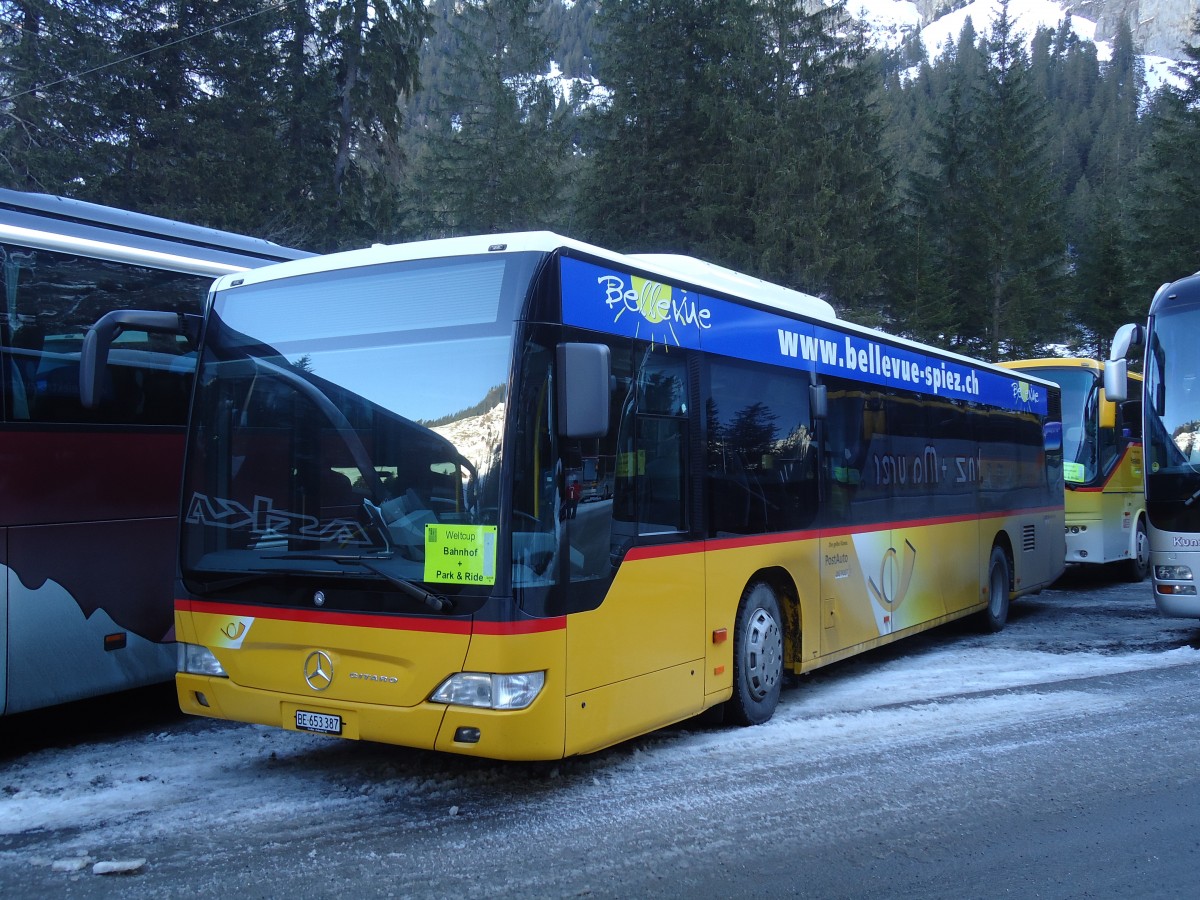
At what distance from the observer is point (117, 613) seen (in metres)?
6.70

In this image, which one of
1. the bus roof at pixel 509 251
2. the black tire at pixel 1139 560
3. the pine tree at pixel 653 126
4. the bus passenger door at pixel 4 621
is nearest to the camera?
the bus roof at pixel 509 251

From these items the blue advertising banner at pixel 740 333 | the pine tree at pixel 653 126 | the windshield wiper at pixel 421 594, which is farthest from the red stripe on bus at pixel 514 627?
the pine tree at pixel 653 126

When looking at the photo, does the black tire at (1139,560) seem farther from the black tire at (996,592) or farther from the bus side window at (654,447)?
the bus side window at (654,447)

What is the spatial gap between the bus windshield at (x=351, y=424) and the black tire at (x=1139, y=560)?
48.8 ft

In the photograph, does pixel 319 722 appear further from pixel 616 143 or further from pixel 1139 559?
pixel 616 143

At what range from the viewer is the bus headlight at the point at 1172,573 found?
9.81m

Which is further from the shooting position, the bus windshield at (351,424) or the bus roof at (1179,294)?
the bus roof at (1179,294)

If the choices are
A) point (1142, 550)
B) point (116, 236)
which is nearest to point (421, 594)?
point (116, 236)

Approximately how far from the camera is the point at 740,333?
7121 mm

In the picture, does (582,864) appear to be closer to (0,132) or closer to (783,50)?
(0,132)

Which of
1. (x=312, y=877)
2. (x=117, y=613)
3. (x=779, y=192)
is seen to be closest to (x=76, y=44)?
(x=779, y=192)

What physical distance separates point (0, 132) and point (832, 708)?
67.5ft

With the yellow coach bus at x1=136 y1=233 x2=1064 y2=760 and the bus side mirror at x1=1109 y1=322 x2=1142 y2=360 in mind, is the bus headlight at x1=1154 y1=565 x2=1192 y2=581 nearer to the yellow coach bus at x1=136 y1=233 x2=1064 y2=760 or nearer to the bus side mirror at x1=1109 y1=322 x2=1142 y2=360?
the bus side mirror at x1=1109 y1=322 x2=1142 y2=360

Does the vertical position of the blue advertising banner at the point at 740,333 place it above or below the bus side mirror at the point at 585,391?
above
